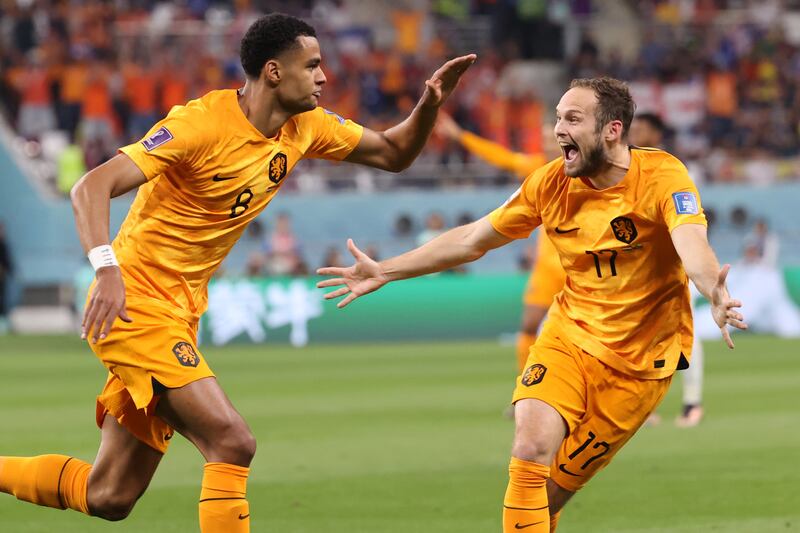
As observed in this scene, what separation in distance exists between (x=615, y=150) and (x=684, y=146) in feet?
70.0

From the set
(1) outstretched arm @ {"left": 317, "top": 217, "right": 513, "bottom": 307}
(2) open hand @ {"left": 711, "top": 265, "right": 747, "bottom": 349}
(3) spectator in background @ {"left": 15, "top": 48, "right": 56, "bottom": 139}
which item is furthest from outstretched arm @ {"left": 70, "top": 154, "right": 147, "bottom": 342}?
(3) spectator in background @ {"left": 15, "top": 48, "right": 56, "bottom": 139}

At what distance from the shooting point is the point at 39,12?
89.2 ft

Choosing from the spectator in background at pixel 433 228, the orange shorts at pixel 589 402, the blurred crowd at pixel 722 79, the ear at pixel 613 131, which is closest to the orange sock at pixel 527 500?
the orange shorts at pixel 589 402

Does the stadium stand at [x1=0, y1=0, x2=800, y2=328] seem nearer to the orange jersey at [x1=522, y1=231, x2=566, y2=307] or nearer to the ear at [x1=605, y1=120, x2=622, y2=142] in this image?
the orange jersey at [x1=522, y1=231, x2=566, y2=307]

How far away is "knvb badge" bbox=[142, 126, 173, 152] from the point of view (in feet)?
19.8

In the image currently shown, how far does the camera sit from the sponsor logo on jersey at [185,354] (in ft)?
19.9

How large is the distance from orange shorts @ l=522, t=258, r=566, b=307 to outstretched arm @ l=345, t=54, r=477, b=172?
492cm

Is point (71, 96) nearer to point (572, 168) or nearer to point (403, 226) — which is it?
point (403, 226)

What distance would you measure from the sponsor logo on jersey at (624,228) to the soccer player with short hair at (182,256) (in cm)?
118

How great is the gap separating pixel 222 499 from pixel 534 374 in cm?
145

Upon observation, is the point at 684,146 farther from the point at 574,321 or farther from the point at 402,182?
the point at 574,321

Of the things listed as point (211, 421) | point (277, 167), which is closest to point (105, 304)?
point (211, 421)

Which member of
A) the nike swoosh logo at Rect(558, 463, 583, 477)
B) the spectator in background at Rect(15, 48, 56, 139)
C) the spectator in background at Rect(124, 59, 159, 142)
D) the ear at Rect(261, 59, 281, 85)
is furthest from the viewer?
the spectator in background at Rect(15, 48, 56, 139)

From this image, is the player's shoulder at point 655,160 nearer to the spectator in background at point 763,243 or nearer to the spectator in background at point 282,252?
the spectator in background at point 763,243
